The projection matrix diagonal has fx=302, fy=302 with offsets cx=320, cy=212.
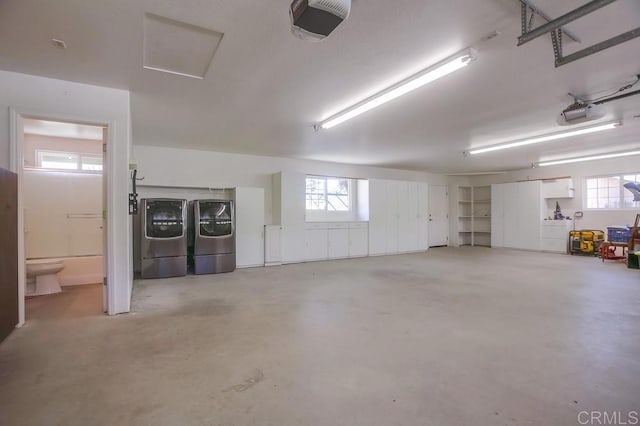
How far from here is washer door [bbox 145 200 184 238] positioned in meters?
5.14

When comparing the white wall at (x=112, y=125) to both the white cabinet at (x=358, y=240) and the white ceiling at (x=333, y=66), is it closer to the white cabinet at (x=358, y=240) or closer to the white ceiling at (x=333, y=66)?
the white ceiling at (x=333, y=66)

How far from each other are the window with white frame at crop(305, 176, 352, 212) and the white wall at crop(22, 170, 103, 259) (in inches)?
173

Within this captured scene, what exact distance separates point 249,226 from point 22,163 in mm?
3615

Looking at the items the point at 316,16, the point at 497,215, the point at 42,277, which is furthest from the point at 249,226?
the point at 497,215

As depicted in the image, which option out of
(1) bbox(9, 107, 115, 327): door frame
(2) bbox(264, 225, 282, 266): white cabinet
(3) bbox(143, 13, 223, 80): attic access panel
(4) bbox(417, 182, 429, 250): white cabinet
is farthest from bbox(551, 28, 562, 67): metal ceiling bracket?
(4) bbox(417, 182, 429, 250): white cabinet

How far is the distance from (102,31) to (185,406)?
2630mm

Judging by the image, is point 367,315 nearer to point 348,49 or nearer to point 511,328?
point 511,328

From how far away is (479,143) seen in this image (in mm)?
5719

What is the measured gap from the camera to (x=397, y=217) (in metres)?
8.41

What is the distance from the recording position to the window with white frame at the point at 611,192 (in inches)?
293

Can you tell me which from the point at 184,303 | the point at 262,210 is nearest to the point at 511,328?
the point at 184,303

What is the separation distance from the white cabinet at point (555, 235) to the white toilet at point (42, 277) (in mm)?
10883

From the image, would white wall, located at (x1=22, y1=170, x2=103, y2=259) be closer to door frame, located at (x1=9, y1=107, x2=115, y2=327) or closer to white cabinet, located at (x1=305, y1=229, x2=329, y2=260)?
door frame, located at (x1=9, y1=107, x2=115, y2=327)

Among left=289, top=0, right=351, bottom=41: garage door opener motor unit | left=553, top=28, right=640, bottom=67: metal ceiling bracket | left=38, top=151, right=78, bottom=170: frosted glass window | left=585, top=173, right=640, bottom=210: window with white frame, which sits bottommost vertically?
left=585, top=173, right=640, bottom=210: window with white frame
